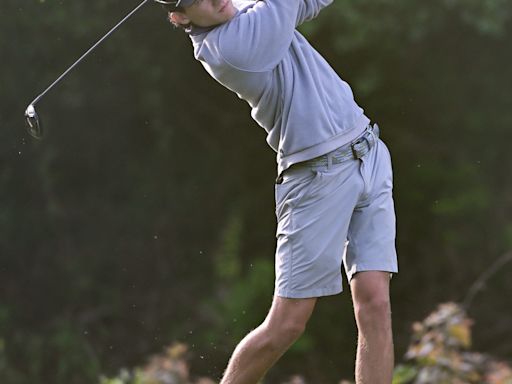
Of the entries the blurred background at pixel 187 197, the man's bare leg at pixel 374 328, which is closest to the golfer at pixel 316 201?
the man's bare leg at pixel 374 328

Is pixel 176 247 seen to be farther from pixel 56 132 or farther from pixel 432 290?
pixel 432 290

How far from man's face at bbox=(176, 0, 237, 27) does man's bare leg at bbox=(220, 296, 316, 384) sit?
97 centimetres

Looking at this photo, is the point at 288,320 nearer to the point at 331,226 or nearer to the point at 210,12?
the point at 331,226

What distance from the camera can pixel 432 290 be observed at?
36.2 feet

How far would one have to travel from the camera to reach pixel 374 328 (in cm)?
437

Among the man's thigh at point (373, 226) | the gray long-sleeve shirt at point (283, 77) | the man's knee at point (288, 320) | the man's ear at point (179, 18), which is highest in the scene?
the man's ear at point (179, 18)

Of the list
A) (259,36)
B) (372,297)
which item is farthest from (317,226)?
(259,36)

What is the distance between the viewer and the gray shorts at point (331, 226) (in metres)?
4.38

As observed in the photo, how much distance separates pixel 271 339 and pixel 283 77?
0.89 metres

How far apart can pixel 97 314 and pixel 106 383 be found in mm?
4205

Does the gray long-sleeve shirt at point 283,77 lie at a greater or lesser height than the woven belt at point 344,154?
greater

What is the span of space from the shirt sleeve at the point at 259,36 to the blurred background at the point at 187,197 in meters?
5.77

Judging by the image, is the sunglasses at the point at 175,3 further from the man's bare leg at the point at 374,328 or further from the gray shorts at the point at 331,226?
the man's bare leg at the point at 374,328

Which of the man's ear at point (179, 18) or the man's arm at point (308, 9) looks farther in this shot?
the man's arm at point (308, 9)
